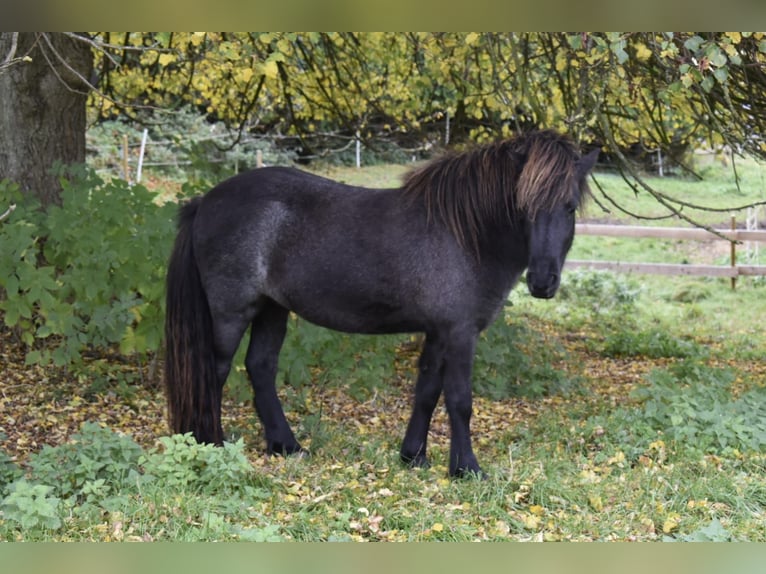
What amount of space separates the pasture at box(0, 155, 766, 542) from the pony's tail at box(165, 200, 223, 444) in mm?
384

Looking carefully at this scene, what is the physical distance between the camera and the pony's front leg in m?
4.95

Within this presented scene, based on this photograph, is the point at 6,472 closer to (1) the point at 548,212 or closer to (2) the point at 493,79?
(1) the point at 548,212

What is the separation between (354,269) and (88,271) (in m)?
2.30

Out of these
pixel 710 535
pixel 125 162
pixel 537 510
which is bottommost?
pixel 537 510

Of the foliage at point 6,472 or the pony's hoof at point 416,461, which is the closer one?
the foliage at point 6,472

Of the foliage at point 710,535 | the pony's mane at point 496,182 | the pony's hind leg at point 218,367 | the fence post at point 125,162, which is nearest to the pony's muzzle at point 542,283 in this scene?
the pony's mane at point 496,182

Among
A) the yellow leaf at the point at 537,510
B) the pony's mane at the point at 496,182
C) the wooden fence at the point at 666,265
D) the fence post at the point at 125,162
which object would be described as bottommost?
the yellow leaf at the point at 537,510

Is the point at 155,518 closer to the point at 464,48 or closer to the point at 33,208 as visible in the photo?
the point at 33,208

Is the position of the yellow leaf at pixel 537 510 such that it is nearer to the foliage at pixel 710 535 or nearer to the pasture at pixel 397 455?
the pasture at pixel 397 455

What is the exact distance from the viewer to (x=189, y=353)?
5215 millimetres

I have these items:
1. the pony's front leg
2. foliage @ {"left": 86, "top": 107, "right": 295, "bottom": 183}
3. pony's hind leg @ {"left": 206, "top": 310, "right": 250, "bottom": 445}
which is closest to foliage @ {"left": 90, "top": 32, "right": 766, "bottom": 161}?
pony's hind leg @ {"left": 206, "top": 310, "right": 250, "bottom": 445}

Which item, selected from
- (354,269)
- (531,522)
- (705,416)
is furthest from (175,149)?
(531,522)

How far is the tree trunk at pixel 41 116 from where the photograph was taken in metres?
7.46

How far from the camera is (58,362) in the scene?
6176mm
